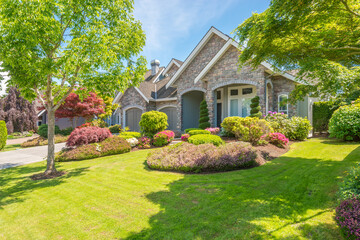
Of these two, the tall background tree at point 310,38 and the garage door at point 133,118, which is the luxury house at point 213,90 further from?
the tall background tree at point 310,38

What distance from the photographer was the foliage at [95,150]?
29.1ft

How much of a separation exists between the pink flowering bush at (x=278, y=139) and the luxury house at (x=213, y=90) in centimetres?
284

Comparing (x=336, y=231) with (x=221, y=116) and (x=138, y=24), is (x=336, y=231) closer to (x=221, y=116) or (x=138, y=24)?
(x=138, y=24)

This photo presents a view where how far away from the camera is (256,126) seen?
908 centimetres

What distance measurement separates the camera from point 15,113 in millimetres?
22812

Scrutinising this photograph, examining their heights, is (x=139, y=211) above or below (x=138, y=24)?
below

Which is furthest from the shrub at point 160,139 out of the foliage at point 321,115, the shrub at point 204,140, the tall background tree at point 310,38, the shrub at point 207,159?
the foliage at point 321,115

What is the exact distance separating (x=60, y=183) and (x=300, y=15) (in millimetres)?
7883

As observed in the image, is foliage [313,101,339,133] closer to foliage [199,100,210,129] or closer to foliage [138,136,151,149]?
foliage [199,100,210,129]

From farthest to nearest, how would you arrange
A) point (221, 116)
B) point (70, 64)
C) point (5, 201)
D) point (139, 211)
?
point (221, 116), point (70, 64), point (5, 201), point (139, 211)

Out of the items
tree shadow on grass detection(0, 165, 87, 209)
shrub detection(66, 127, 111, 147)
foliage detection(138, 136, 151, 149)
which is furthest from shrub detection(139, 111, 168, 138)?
tree shadow on grass detection(0, 165, 87, 209)

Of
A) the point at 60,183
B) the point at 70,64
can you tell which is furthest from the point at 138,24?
the point at 60,183

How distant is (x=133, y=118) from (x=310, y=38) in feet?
54.5

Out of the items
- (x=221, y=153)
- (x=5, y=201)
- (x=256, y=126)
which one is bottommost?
(x=5, y=201)
